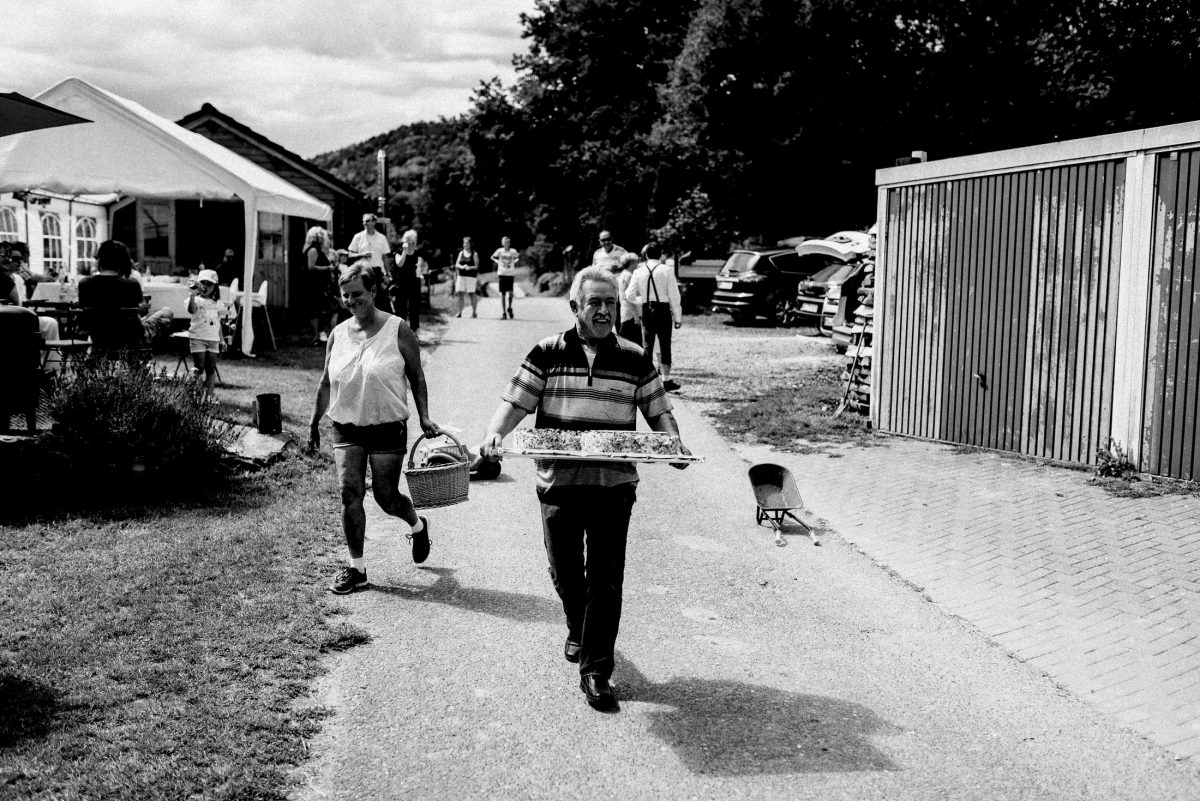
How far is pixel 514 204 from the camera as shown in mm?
49312

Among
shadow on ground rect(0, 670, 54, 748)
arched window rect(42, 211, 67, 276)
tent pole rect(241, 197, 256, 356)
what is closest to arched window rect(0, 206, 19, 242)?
arched window rect(42, 211, 67, 276)

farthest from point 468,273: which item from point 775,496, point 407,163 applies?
point 407,163

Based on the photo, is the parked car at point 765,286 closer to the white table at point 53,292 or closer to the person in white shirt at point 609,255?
the person in white shirt at point 609,255

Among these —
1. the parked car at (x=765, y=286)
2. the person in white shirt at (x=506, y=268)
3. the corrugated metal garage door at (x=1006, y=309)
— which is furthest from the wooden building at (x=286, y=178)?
the corrugated metal garage door at (x=1006, y=309)

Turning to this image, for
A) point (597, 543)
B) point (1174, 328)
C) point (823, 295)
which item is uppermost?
point (823, 295)

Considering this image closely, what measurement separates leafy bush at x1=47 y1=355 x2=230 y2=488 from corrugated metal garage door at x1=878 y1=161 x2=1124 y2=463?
7.08 m

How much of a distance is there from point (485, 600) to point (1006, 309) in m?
6.59

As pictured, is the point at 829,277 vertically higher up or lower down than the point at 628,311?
higher up

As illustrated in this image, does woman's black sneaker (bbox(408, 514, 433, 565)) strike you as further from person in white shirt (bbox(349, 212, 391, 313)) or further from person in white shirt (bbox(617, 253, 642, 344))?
person in white shirt (bbox(349, 212, 391, 313))

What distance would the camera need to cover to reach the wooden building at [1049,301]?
30.1 feet

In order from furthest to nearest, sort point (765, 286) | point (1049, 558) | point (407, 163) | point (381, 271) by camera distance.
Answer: point (407, 163) → point (765, 286) → point (381, 271) → point (1049, 558)

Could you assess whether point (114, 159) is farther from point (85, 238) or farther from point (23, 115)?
point (85, 238)

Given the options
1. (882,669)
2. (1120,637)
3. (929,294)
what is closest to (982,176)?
(929,294)

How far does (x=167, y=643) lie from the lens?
17.5 ft
